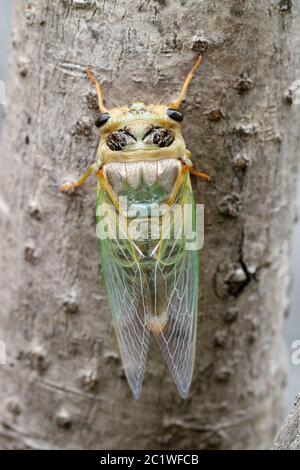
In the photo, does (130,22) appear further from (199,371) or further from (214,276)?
(199,371)

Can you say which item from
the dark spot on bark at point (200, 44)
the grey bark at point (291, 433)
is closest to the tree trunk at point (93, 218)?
the dark spot on bark at point (200, 44)

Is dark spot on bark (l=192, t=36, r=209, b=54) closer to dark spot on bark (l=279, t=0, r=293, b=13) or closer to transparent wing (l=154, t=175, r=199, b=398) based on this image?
dark spot on bark (l=279, t=0, r=293, b=13)

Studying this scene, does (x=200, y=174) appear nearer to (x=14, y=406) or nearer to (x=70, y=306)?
(x=70, y=306)

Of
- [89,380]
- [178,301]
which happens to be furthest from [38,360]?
[178,301]

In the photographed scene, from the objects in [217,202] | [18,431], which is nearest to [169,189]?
[217,202]

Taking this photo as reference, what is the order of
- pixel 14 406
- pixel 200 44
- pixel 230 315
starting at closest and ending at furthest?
pixel 200 44
pixel 230 315
pixel 14 406

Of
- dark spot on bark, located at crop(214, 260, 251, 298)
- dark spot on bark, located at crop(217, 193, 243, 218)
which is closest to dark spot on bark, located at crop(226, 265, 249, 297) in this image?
dark spot on bark, located at crop(214, 260, 251, 298)
